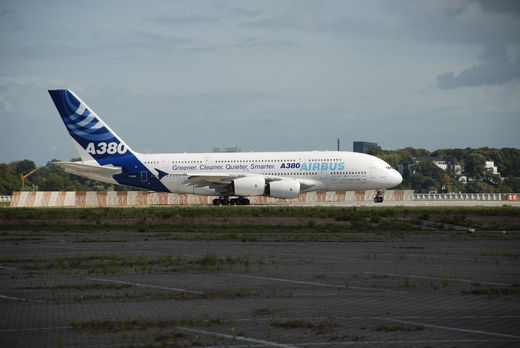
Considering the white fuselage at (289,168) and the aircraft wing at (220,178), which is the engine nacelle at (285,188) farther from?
the white fuselage at (289,168)

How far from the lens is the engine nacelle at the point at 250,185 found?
45688 millimetres

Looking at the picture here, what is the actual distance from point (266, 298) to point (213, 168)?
37.5 meters

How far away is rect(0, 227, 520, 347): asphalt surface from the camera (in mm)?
8180

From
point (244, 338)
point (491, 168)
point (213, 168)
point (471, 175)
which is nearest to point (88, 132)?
point (213, 168)

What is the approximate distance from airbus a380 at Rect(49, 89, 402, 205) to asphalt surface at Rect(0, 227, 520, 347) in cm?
2768

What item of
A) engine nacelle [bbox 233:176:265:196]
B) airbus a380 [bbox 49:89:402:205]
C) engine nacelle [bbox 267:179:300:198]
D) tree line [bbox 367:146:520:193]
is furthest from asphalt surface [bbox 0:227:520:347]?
tree line [bbox 367:146:520:193]

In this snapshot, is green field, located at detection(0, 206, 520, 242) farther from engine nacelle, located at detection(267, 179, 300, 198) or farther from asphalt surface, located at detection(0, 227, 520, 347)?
engine nacelle, located at detection(267, 179, 300, 198)

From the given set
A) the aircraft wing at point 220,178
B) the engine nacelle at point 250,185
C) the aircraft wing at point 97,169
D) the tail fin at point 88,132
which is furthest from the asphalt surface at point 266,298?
the tail fin at point 88,132

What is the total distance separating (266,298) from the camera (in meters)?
11.0

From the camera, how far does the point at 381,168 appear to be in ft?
159

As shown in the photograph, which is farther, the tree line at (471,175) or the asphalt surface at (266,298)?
the tree line at (471,175)

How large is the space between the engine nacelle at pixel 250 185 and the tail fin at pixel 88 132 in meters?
9.51

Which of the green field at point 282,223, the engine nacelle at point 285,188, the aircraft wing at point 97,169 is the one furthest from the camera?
the aircraft wing at point 97,169

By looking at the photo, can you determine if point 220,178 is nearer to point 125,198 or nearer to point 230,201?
point 230,201
